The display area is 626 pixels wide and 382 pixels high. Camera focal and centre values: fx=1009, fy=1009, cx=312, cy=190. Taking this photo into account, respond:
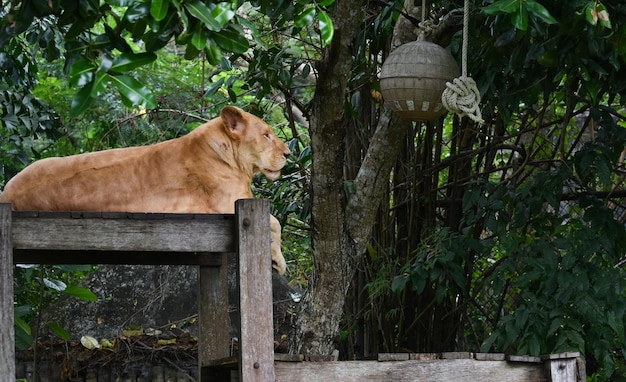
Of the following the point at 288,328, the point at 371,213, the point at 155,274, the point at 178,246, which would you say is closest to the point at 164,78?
the point at 155,274

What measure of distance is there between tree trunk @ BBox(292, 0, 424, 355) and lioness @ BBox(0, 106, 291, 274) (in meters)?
0.59

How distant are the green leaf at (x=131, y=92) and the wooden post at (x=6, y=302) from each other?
69 cm

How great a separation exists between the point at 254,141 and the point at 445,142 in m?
2.62

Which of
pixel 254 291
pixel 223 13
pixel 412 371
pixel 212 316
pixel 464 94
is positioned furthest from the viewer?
pixel 212 316

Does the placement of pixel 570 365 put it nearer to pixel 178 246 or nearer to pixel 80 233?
pixel 178 246

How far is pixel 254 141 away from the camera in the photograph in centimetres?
391

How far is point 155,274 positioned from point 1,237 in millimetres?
3494

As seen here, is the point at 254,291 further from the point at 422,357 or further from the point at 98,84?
the point at 98,84

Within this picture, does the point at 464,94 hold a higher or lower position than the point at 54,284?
higher

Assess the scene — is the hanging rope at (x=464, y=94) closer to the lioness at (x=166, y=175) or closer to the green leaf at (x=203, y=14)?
the lioness at (x=166, y=175)

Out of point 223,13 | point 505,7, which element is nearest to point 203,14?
point 223,13

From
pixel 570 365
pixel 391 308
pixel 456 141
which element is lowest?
pixel 570 365

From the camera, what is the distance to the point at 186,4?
2738mm

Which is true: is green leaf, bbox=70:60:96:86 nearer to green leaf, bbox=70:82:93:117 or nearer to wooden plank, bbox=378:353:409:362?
green leaf, bbox=70:82:93:117
